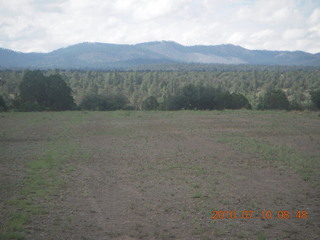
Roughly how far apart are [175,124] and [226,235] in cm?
1913

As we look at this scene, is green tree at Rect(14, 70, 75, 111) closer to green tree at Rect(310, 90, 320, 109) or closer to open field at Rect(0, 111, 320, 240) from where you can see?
open field at Rect(0, 111, 320, 240)

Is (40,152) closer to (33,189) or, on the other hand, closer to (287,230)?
(33,189)

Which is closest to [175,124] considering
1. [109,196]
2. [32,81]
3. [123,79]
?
[109,196]

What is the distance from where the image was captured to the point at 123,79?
332ft

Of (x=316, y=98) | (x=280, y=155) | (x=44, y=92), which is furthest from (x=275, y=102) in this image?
(x=44, y=92)

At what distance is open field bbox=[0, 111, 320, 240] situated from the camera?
6.38m
